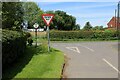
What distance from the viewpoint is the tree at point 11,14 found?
23.3 meters

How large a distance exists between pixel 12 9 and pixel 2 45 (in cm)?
1234

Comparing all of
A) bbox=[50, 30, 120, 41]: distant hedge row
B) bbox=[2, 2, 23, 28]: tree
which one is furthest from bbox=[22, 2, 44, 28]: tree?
bbox=[50, 30, 120, 41]: distant hedge row

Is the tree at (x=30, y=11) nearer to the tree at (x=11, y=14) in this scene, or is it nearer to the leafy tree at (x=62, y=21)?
the tree at (x=11, y=14)

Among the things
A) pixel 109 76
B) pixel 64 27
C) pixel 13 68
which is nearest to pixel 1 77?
pixel 13 68

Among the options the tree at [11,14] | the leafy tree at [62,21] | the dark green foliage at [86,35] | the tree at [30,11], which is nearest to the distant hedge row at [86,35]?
the dark green foliage at [86,35]

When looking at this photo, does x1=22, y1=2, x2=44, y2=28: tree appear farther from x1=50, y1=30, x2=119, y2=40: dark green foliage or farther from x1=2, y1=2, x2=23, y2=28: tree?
x1=50, y1=30, x2=119, y2=40: dark green foliage

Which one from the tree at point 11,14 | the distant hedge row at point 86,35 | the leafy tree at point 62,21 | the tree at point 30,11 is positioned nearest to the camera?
the tree at point 11,14

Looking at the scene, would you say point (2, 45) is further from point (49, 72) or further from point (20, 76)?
point (49, 72)

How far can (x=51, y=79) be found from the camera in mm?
13039

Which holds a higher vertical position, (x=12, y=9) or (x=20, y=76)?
(x=12, y=9)

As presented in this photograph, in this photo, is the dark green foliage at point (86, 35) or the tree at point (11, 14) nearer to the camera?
the tree at point (11, 14)

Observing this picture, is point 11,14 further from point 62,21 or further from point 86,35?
point 62,21

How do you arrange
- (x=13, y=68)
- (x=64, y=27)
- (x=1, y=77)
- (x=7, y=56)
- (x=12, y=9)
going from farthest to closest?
(x=64, y=27), (x=12, y=9), (x=13, y=68), (x=7, y=56), (x=1, y=77)

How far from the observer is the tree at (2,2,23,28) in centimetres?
2333
